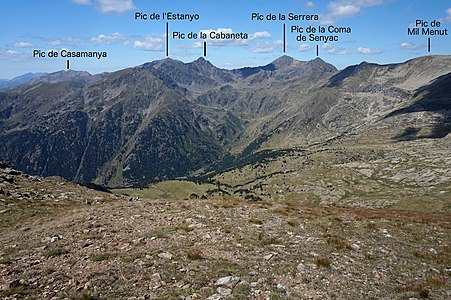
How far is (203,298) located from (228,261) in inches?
169

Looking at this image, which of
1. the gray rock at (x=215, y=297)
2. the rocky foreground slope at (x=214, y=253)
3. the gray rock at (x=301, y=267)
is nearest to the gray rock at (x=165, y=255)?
the rocky foreground slope at (x=214, y=253)

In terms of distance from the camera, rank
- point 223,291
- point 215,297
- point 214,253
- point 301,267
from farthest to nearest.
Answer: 1. point 214,253
2. point 301,267
3. point 223,291
4. point 215,297

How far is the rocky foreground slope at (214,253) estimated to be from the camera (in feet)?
48.6

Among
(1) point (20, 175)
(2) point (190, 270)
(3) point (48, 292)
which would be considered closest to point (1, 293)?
(3) point (48, 292)

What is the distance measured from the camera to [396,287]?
15391mm

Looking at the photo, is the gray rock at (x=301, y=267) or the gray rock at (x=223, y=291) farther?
the gray rock at (x=301, y=267)

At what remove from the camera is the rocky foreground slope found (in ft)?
48.6

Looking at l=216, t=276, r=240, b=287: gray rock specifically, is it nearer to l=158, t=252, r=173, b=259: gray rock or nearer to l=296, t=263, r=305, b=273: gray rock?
l=296, t=263, r=305, b=273: gray rock

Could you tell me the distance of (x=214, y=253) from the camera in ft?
63.0

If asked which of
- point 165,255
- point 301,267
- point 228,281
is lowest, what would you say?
point 301,267

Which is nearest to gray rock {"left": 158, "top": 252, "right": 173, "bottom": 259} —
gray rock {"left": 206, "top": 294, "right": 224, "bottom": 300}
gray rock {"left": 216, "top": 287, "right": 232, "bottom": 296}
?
gray rock {"left": 216, "top": 287, "right": 232, "bottom": 296}

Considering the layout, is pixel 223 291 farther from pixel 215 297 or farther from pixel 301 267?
pixel 301 267

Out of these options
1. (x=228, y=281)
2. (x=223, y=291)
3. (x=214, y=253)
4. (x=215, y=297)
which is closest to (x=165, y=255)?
(x=214, y=253)

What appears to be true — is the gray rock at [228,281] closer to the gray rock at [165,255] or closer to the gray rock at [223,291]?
the gray rock at [223,291]
